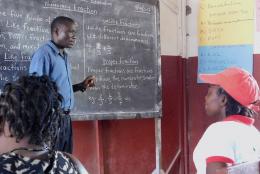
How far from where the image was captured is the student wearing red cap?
58.1 inches

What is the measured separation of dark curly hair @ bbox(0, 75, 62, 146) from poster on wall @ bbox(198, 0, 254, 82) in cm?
220

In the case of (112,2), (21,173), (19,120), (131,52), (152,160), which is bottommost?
Result: (152,160)

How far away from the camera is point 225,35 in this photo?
10.7ft

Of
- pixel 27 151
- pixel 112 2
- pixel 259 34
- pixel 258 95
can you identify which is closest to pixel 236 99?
pixel 258 95

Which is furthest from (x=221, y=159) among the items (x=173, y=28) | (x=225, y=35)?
(x=173, y=28)

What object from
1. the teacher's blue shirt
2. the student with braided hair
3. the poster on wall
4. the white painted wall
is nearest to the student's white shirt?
the student with braided hair

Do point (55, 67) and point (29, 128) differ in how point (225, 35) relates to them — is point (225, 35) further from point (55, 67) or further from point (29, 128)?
point (29, 128)

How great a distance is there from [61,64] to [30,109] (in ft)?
3.97

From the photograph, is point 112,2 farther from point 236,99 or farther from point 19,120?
point 19,120

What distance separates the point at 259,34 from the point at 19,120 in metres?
2.38

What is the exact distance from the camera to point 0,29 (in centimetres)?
222

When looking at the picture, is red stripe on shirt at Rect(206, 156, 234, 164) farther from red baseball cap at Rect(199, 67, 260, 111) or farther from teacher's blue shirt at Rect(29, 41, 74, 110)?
teacher's blue shirt at Rect(29, 41, 74, 110)

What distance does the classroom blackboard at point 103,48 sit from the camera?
7.47ft

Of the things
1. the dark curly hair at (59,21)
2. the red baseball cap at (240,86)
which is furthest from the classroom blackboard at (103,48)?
the red baseball cap at (240,86)
